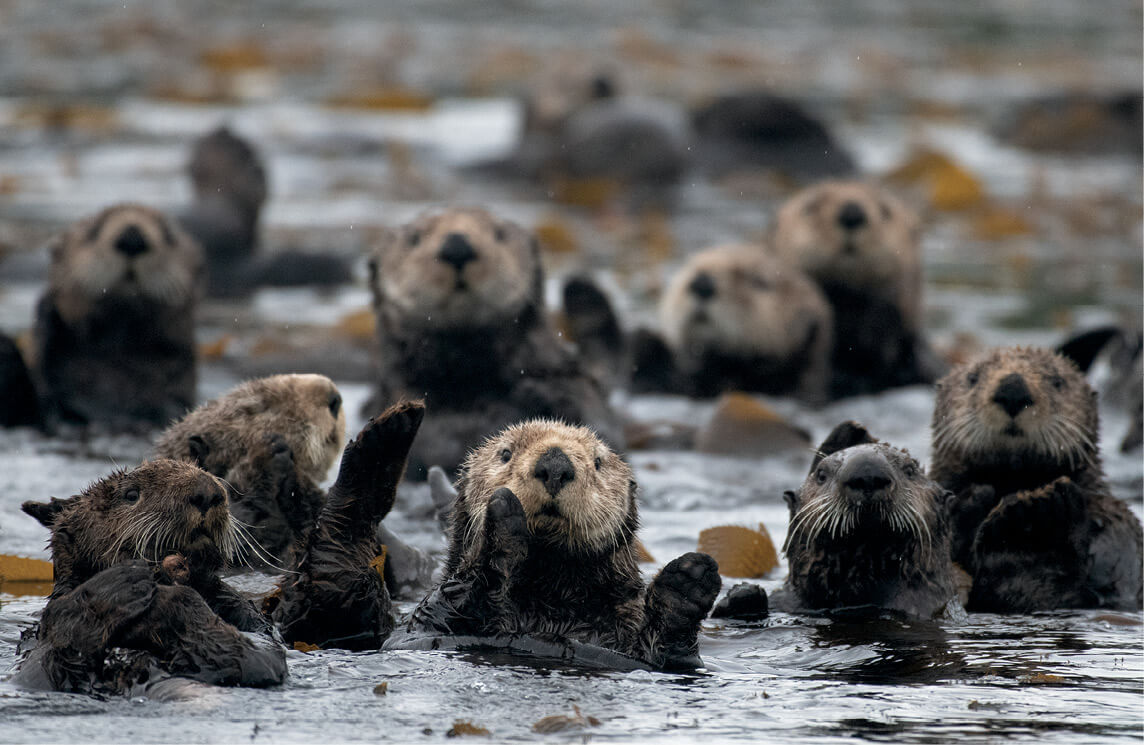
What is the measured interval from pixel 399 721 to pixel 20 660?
3.77 feet

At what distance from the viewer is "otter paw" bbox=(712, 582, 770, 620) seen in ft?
16.9

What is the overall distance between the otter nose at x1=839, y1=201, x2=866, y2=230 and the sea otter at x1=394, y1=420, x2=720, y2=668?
486 centimetres

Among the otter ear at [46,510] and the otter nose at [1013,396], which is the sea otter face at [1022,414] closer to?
the otter nose at [1013,396]

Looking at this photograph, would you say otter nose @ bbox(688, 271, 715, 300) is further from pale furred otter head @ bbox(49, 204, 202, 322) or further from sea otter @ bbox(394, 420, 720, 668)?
sea otter @ bbox(394, 420, 720, 668)

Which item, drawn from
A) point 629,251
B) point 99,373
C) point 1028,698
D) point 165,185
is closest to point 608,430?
point 99,373

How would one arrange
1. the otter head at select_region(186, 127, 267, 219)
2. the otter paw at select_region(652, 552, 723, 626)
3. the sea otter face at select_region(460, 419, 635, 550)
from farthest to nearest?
the otter head at select_region(186, 127, 267, 219)
the sea otter face at select_region(460, 419, 635, 550)
the otter paw at select_region(652, 552, 723, 626)

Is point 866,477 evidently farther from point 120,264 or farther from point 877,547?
point 120,264

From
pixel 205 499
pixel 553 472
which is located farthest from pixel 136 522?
pixel 553 472

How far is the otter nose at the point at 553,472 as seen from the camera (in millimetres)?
4543

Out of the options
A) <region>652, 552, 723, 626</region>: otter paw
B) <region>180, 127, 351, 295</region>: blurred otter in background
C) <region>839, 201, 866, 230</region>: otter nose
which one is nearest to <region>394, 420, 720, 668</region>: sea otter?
<region>652, 552, 723, 626</region>: otter paw

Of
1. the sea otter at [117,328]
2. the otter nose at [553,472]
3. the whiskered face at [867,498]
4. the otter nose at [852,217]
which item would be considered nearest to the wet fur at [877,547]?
the whiskered face at [867,498]

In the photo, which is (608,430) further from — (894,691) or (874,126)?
(874,126)

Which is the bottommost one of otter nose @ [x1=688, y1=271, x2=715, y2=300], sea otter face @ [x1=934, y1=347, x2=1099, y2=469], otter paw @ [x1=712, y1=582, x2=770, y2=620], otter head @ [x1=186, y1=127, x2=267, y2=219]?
otter paw @ [x1=712, y1=582, x2=770, y2=620]

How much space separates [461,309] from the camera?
280 inches
